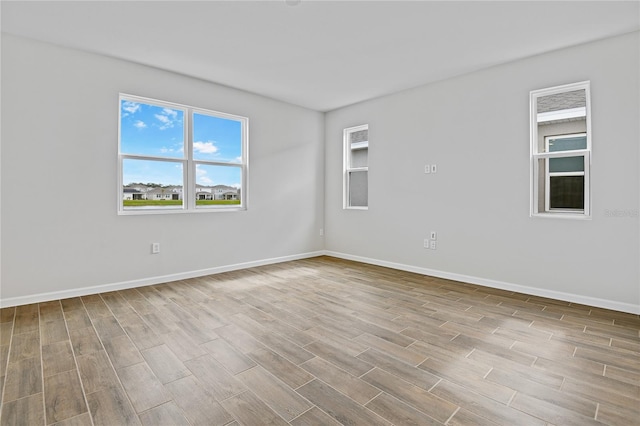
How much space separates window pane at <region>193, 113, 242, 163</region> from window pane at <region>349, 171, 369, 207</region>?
2.03 m

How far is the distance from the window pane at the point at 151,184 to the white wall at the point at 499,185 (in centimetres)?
284

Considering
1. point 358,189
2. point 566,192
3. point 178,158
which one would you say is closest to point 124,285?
point 178,158

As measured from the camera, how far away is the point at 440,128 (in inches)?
173

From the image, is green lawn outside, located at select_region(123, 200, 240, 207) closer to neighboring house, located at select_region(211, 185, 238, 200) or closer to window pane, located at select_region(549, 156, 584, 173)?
neighboring house, located at select_region(211, 185, 238, 200)

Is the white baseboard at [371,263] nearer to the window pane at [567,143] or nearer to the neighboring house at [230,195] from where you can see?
the neighboring house at [230,195]

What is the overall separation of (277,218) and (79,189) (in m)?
2.68

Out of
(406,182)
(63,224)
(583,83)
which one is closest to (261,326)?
(63,224)

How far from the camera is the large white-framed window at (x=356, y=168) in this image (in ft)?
18.3

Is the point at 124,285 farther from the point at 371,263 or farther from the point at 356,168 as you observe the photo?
the point at 356,168

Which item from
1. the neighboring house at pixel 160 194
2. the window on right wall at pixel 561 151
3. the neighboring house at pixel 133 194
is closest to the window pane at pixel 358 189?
the window on right wall at pixel 561 151

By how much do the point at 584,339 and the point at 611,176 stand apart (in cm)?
170

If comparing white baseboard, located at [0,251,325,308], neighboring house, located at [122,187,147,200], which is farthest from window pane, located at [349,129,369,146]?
neighboring house, located at [122,187,147,200]

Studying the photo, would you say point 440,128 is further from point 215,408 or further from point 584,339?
point 215,408

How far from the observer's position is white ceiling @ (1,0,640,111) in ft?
8.88
